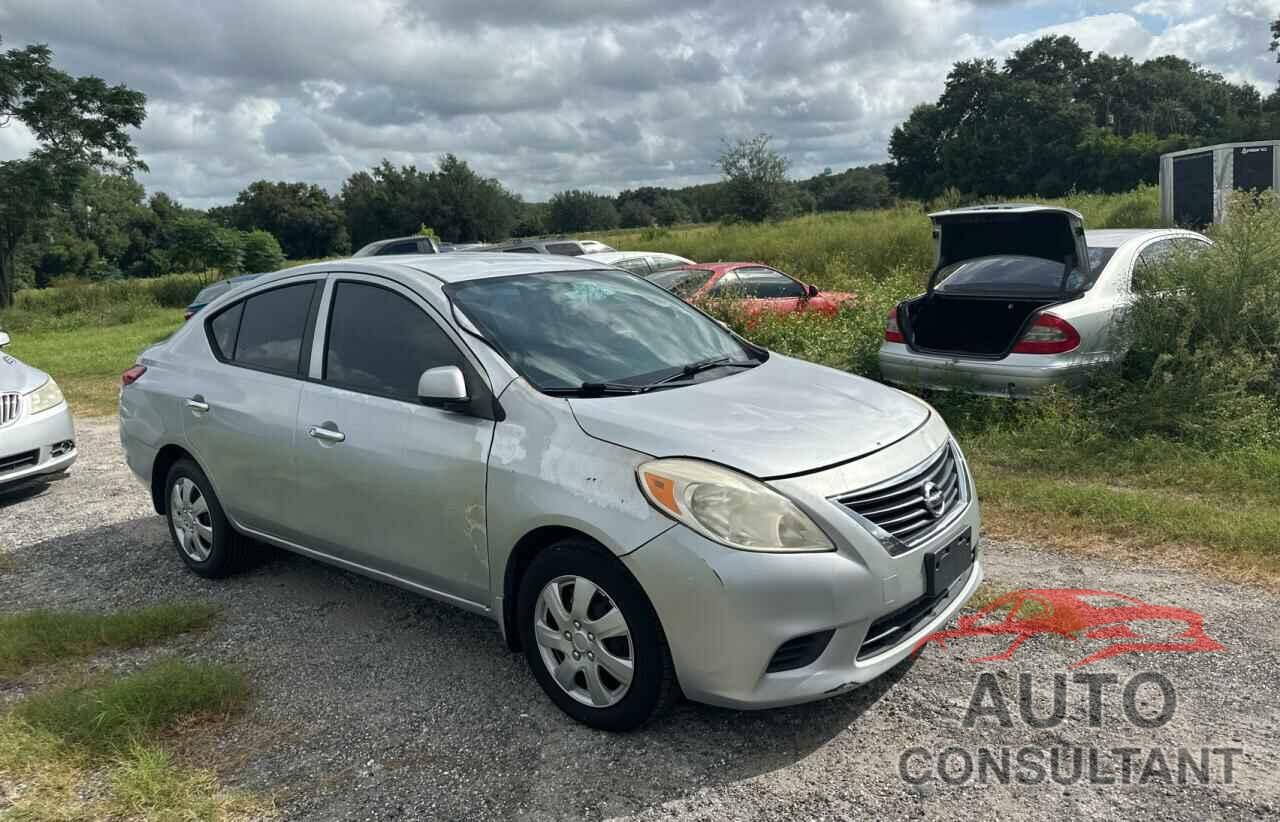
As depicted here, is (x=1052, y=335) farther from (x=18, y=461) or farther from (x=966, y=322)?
(x=18, y=461)

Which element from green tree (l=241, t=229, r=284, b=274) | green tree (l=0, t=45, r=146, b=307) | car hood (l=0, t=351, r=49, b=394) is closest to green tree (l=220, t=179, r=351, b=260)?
green tree (l=241, t=229, r=284, b=274)

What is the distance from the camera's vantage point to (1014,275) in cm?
768

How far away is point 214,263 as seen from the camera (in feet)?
117

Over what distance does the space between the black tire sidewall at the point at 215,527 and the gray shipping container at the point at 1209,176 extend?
44.6ft

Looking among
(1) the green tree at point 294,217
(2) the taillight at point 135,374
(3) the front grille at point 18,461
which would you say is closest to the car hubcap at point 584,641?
(2) the taillight at point 135,374

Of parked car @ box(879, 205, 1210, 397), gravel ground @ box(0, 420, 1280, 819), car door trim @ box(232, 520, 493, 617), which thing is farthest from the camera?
parked car @ box(879, 205, 1210, 397)

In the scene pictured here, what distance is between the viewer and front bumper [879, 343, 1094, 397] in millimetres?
6984

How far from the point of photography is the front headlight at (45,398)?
720 centimetres

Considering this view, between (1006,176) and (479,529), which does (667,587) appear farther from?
(1006,176)

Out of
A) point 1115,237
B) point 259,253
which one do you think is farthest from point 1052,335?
point 259,253

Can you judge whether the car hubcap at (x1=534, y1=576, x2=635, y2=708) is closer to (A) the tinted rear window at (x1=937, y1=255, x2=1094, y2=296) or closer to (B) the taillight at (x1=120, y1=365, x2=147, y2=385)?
(B) the taillight at (x1=120, y1=365, x2=147, y2=385)

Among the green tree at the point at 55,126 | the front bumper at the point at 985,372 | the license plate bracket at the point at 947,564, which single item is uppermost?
the green tree at the point at 55,126

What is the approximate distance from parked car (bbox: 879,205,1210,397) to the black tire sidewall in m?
5.35

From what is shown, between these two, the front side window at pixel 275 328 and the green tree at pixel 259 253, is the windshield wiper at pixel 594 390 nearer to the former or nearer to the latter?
the front side window at pixel 275 328
